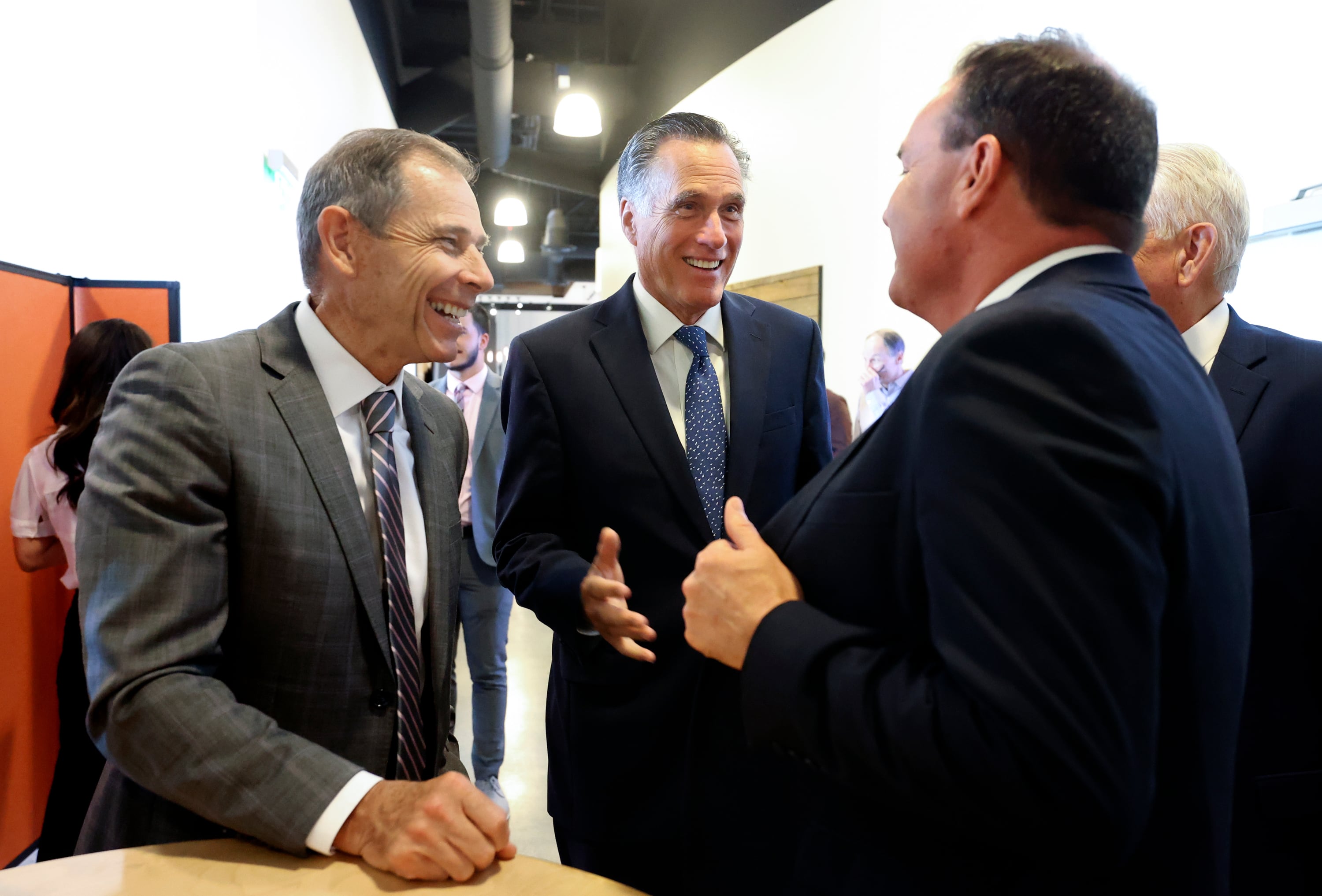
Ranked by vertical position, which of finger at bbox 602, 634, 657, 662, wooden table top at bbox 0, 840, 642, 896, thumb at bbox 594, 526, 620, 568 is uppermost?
thumb at bbox 594, 526, 620, 568

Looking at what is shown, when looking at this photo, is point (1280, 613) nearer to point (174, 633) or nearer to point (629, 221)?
point (629, 221)

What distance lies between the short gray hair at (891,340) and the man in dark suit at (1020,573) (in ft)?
14.0

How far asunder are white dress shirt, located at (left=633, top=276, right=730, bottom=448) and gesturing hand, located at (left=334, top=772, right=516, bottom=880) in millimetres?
900

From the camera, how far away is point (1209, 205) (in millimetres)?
1649

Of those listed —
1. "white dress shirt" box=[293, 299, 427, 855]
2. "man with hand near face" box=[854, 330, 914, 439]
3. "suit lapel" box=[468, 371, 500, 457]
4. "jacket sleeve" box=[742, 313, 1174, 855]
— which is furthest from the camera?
"man with hand near face" box=[854, 330, 914, 439]

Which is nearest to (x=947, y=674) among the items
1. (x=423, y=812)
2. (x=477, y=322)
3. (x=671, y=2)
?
(x=423, y=812)

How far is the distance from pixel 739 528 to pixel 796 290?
5.86m

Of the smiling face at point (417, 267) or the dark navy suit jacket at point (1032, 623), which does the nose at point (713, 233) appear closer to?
the smiling face at point (417, 267)

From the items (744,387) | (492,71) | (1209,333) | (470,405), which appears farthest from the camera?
(492,71)

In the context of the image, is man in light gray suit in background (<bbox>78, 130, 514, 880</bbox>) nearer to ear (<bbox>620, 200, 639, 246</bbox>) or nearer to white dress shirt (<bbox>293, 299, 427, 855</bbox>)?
white dress shirt (<bbox>293, 299, 427, 855</bbox>)

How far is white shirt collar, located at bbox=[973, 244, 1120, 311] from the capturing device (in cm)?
89

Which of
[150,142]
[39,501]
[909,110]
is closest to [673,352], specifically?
[39,501]

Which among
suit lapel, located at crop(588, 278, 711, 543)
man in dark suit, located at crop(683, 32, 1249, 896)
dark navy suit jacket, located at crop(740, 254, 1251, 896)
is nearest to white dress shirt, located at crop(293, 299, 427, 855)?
suit lapel, located at crop(588, 278, 711, 543)

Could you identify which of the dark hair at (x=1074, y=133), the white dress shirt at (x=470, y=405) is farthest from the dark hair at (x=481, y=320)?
the dark hair at (x=1074, y=133)
